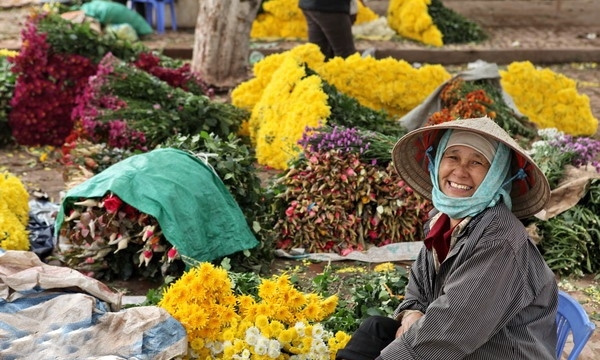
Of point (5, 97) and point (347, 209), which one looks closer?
point (347, 209)

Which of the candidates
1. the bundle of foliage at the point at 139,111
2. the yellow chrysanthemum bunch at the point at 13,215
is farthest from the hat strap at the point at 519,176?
the bundle of foliage at the point at 139,111

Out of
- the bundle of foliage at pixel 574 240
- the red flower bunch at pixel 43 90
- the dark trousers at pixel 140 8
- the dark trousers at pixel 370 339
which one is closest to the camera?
the dark trousers at pixel 370 339

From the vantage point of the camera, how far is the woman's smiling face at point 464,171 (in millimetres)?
2967

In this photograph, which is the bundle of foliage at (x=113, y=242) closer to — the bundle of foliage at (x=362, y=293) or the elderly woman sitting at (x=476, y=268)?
the bundle of foliage at (x=362, y=293)

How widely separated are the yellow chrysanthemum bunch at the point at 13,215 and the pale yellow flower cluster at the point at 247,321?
1638mm

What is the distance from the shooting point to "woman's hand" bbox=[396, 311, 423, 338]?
3.10 meters

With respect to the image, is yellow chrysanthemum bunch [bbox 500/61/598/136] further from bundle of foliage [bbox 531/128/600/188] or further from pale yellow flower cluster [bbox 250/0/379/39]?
pale yellow flower cluster [bbox 250/0/379/39]

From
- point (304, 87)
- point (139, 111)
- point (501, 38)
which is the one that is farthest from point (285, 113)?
point (501, 38)

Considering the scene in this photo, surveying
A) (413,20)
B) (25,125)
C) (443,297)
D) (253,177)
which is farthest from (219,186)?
(413,20)

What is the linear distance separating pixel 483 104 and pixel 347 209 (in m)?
1.76

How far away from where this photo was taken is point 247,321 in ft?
11.1

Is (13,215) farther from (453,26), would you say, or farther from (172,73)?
(453,26)

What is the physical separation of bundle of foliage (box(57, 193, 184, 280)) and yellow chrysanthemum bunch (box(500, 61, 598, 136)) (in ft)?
12.9

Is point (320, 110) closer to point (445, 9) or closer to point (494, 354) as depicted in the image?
point (494, 354)
